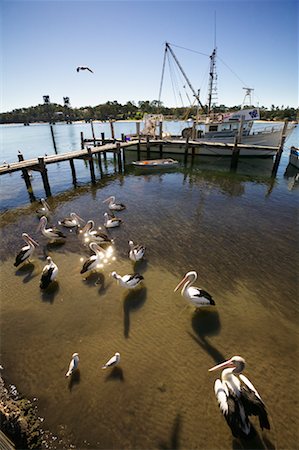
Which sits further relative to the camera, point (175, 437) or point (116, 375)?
point (116, 375)

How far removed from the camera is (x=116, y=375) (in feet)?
16.7

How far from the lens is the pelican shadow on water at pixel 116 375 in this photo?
5.02m

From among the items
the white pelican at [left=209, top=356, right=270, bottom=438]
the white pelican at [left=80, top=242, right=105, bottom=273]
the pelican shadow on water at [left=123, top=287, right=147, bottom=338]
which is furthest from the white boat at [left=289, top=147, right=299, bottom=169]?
the white pelican at [left=209, top=356, right=270, bottom=438]

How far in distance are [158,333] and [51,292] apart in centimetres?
383

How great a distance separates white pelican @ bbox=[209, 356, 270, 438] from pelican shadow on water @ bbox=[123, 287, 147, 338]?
275 cm

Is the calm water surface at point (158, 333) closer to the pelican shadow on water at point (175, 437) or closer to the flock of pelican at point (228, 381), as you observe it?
the pelican shadow on water at point (175, 437)

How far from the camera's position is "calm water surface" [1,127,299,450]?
14.1 ft

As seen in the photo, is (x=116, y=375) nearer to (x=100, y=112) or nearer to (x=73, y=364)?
(x=73, y=364)

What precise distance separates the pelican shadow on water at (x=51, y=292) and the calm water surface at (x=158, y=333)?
0.12 ft

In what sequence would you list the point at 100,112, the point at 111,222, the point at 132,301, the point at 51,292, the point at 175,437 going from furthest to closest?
the point at 100,112 → the point at 111,222 → the point at 51,292 → the point at 132,301 → the point at 175,437

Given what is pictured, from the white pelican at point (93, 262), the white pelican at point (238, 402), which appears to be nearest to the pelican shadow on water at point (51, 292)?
the white pelican at point (93, 262)

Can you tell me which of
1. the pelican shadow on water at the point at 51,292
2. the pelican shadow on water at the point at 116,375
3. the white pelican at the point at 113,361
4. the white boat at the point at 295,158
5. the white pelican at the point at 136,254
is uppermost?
the white boat at the point at 295,158

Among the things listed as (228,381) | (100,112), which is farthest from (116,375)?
(100,112)

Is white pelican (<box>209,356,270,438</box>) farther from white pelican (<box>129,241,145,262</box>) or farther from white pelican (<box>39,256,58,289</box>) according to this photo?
white pelican (<box>39,256,58,289</box>)
